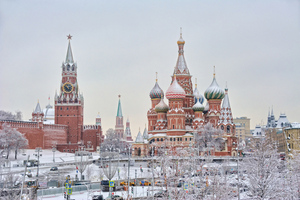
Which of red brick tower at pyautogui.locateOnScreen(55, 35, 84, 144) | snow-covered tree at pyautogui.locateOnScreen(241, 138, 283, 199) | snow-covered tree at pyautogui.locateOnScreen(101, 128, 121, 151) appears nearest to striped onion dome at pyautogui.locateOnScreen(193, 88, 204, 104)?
red brick tower at pyautogui.locateOnScreen(55, 35, 84, 144)

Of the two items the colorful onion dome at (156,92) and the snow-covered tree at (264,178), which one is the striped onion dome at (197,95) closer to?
the colorful onion dome at (156,92)

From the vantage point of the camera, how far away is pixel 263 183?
29.8m

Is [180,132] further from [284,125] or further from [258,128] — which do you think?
[258,128]

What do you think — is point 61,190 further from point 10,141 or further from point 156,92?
point 156,92

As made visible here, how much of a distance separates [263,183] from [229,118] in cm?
5503

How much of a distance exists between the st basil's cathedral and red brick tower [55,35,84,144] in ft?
75.0

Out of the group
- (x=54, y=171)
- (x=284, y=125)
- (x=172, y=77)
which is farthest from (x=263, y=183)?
(x=284, y=125)

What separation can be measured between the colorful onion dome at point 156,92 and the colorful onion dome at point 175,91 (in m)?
7.55

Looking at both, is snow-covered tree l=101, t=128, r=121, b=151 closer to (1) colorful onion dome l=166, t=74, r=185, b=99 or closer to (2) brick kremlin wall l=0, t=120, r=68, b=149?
(2) brick kremlin wall l=0, t=120, r=68, b=149

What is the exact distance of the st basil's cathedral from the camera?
83062 mm

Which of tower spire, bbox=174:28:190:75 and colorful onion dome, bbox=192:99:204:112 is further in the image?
tower spire, bbox=174:28:190:75

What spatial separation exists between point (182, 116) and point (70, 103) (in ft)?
110

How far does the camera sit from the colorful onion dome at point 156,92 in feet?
303

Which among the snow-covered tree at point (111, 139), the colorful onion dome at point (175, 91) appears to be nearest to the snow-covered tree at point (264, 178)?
the colorful onion dome at point (175, 91)
